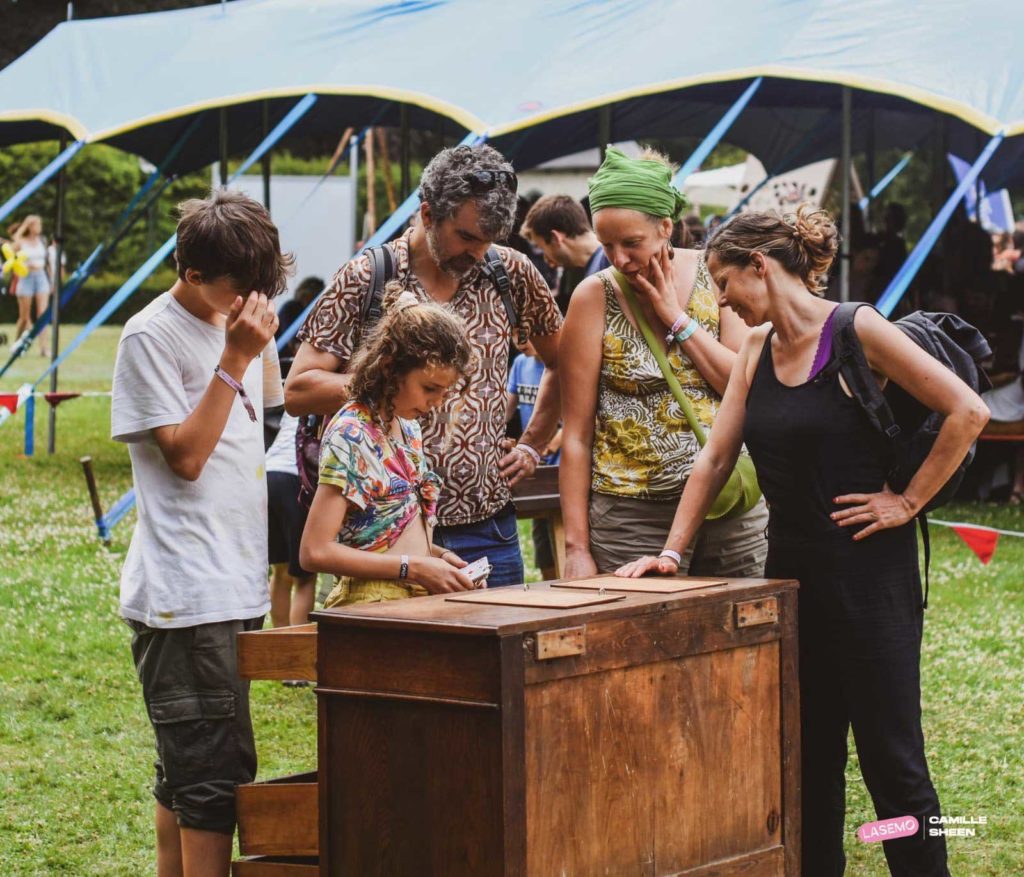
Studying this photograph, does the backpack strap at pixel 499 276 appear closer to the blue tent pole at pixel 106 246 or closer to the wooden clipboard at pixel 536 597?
the wooden clipboard at pixel 536 597

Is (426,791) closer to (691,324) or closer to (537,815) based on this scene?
(537,815)

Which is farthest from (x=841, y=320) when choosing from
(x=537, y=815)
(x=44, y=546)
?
(x=44, y=546)

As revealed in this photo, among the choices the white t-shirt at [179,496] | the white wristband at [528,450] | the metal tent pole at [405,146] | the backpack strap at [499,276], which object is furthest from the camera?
the metal tent pole at [405,146]

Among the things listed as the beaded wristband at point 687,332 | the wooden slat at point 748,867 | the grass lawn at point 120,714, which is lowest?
the grass lawn at point 120,714

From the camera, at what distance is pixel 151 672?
11.0ft

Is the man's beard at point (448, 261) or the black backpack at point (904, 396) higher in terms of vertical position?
the man's beard at point (448, 261)

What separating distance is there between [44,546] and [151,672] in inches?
253

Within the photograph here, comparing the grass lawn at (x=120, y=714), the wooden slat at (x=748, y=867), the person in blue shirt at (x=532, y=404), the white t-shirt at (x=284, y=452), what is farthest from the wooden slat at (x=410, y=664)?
the person in blue shirt at (x=532, y=404)

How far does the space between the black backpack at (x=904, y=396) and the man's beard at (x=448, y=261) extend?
0.92m

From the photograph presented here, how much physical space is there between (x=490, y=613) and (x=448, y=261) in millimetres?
1169

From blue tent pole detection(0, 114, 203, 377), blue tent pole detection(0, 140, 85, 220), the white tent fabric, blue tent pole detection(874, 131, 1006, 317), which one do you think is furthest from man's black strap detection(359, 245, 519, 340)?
blue tent pole detection(0, 114, 203, 377)

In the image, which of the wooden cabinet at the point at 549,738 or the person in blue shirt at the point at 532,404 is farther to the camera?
the person in blue shirt at the point at 532,404

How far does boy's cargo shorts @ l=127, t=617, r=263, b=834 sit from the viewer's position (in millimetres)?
3318

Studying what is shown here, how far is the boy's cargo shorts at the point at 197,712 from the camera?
332 centimetres
